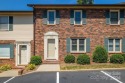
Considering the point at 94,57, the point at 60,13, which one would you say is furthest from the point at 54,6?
the point at 94,57

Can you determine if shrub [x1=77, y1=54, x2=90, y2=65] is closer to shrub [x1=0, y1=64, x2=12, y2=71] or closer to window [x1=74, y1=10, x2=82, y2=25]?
window [x1=74, y1=10, x2=82, y2=25]

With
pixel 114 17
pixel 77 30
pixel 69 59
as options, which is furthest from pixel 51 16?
pixel 114 17

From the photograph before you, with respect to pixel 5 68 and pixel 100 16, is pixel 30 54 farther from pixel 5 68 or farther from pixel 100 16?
pixel 100 16

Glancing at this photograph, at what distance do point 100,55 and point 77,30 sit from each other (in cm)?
379

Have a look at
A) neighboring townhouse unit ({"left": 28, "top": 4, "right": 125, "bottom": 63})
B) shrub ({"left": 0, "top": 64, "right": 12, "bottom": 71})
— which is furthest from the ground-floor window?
neighboring townhouse unit ({"left": 28, "top": 4, "right": 125, "bottom": 63})

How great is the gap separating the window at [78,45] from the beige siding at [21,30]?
4.82m

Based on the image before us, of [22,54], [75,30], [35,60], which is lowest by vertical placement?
[35,60]

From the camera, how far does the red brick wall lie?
27219 millimetres

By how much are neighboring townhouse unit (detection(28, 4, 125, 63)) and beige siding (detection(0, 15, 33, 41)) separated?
0.79 m

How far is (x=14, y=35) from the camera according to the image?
27719 mm

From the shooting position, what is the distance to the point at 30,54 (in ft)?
90.8

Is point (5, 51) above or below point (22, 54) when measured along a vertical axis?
above

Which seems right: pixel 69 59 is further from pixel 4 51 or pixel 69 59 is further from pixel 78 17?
pixel 4 51

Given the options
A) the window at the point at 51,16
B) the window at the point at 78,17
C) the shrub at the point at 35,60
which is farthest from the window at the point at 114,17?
the shrub at the point at 35,60
